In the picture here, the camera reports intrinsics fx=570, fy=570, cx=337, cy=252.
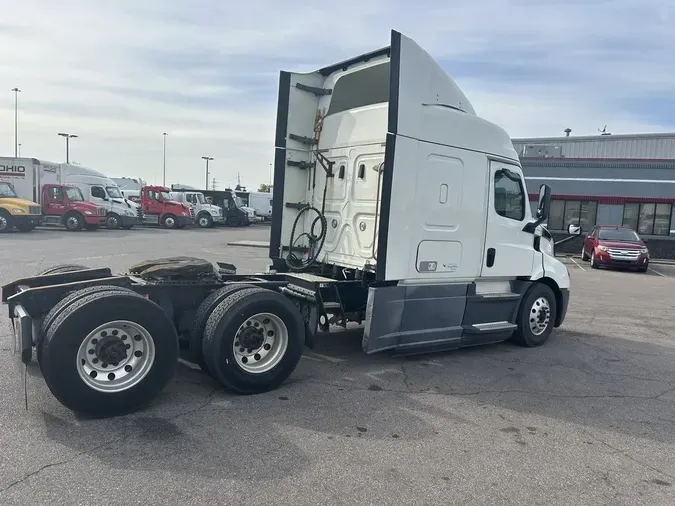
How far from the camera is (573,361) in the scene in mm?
7203

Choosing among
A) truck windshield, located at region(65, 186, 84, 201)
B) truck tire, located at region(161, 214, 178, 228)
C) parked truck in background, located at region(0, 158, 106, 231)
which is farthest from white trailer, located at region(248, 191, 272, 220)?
parked truck in background, located at region(0, 158, 106, 231)

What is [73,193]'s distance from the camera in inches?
1123

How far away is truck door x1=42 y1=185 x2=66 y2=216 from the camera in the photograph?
28.1 metres

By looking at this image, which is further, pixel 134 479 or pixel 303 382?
pixel 303 382

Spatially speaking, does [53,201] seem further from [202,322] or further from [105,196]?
[202,322]

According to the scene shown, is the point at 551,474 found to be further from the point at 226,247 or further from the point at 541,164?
the point at 541,164

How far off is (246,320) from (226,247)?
17765mm

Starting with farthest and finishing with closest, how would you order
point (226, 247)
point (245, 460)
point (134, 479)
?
point (226, 247), point (245, 460), point (134, 479)

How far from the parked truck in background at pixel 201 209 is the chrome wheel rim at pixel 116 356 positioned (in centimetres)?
3187

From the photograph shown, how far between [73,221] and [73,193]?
5.28 ft

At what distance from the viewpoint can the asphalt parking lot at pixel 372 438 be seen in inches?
142

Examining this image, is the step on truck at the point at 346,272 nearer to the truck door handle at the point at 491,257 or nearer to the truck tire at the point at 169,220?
the truck door handle at the point at 491,257

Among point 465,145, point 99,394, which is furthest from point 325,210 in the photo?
point 99,394

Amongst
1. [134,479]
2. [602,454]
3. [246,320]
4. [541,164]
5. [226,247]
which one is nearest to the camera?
[134,479]
